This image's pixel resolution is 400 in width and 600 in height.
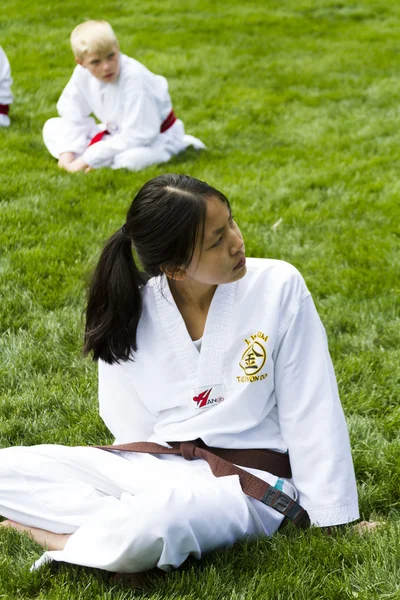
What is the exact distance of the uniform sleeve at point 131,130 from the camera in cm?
602

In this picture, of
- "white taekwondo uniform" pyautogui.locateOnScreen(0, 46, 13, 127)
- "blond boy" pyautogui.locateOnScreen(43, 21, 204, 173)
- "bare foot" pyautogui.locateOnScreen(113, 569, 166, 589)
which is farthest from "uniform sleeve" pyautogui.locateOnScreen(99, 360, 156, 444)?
"white taekwondo uniform" pyautogui.locateOnScreen(0, 46, 13, 127)

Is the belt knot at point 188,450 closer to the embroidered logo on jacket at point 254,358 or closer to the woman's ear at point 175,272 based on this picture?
the embroidered logo on jacket at point 254,358

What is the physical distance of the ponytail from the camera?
2629 millimetres

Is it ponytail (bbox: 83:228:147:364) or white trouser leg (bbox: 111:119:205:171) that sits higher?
ponytail (bbox: 83:228:147:364)

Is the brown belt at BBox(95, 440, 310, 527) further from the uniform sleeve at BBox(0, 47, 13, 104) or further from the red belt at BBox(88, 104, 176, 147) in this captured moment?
the uniform sleeve at BBox(0, 47, 13, 104)

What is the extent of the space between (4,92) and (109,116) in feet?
4.01

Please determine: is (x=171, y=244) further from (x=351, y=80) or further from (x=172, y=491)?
(x=351, y=80)

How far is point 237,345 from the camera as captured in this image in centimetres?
258

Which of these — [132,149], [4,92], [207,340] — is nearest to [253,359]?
[207,340]

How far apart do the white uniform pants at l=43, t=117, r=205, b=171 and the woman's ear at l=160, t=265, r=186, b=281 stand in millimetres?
3505

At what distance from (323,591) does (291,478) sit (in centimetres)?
49

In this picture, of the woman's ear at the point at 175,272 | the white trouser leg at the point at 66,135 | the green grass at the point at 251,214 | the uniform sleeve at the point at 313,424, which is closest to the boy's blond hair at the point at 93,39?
the white trouser leg at the point at 66,135

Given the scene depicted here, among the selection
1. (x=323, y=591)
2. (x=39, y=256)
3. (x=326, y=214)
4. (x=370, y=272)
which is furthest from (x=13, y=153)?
(x=323, y=591)

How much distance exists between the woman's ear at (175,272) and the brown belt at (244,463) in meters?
0.55
